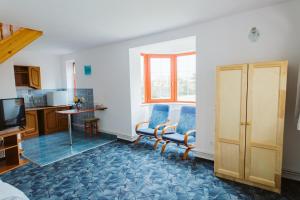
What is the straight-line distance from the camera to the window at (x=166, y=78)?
5.04 metres

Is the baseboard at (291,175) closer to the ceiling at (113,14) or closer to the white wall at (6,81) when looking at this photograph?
the ceiling at (113,14)

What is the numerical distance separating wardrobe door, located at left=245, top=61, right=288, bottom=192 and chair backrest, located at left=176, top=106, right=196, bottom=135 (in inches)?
55.3

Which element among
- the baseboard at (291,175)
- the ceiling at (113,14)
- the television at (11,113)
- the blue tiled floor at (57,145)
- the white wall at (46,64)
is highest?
the ceiling at (113,14)

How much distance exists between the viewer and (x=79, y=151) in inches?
156

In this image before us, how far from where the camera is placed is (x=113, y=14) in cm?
266

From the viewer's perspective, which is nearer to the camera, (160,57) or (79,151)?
(79,151)

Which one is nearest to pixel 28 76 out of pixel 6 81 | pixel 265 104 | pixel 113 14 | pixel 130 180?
pixel 6 81

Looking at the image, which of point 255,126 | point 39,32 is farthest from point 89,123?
point 255,126

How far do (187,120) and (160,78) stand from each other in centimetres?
181

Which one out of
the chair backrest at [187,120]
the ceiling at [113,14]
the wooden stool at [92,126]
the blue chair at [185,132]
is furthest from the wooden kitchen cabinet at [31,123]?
the chair backrest at [187,120]

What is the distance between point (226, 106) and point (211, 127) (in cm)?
72

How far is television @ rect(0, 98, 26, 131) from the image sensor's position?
10.2 feet

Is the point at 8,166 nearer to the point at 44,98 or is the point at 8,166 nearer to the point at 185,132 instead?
the point at 44,98

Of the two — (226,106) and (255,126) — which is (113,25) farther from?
(255,126)
